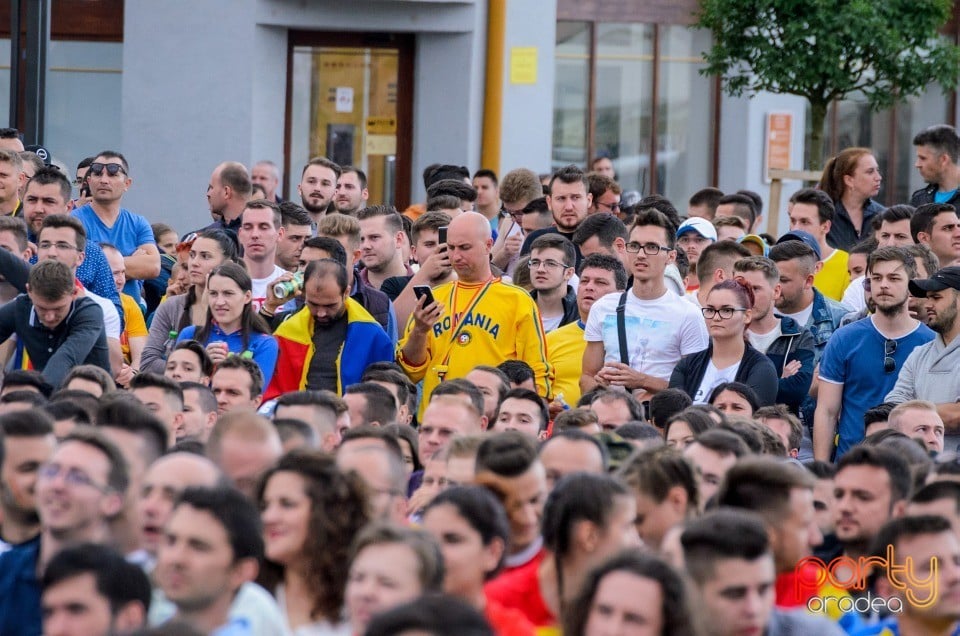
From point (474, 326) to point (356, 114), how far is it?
883cm

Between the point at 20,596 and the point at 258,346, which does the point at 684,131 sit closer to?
the point at 258,346

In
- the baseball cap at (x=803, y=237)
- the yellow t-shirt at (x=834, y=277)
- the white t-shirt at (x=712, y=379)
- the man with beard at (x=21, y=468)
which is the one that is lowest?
the man with beard at (x=21, y=468)

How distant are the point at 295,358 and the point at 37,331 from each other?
59.9 inches

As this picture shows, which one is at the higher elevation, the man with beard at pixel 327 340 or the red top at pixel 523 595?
the man with beard at pixel 327 340

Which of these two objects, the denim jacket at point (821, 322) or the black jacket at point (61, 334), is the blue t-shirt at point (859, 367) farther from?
the black jacket at point (61, 334)

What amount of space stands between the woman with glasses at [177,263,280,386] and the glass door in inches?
319

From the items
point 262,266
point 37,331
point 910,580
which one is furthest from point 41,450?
point 262,266

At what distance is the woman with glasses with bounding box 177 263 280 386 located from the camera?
30.9 feet

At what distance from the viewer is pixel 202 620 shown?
5098 millimetres

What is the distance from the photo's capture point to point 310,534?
18.6 ft

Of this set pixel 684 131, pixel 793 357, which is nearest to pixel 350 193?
pixel 793 357

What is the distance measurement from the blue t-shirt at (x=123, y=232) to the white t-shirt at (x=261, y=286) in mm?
1382

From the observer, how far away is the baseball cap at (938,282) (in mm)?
9038

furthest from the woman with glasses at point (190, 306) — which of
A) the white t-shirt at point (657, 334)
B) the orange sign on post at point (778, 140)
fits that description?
the orange sign on post at point (778, 140)
